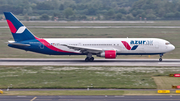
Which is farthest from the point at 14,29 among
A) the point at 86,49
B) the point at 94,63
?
the point at 94,63

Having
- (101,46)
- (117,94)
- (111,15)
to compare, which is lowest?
(117,94)

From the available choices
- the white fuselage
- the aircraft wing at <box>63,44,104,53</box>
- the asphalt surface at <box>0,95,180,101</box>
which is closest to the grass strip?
the asphalt surface at <box>0,95,180,101</box>

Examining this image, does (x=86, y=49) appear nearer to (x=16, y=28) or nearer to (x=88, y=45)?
(x=88, y=45)

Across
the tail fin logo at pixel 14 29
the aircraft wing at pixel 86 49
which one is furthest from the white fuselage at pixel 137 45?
the tail fin logo at pixel 14 29

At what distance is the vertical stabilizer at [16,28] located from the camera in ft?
151

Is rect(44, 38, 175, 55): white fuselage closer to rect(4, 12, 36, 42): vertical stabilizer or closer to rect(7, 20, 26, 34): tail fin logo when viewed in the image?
rect(4, 12, 36, 42): vertical stabilizer

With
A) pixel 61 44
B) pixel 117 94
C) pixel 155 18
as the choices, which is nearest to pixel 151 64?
pixel 61 44

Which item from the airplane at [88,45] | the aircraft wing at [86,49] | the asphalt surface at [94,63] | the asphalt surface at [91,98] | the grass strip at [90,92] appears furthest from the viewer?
the airplane at [88,45]

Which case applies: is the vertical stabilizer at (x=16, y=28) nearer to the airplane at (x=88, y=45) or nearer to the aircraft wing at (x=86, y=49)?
the airplane at (x=88, y=45)

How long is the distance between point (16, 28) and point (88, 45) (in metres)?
12.4

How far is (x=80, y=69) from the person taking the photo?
39.5 metres

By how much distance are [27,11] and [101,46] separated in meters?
151

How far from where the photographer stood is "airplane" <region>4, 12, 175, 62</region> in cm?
4581

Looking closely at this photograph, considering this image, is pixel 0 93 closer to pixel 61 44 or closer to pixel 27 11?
pixel 61 44
